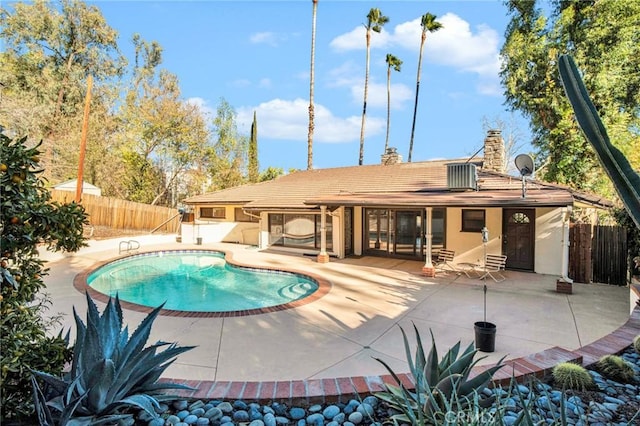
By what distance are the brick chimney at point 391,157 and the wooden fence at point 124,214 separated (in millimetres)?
14952

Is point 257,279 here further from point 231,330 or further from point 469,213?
point 469,213

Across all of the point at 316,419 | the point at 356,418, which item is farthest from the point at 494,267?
the point at 316,419

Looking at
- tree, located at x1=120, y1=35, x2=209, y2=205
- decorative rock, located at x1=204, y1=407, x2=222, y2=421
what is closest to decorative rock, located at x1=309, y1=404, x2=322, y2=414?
decorative rock, located at x1=204, y1=407, x2=222, y2=421

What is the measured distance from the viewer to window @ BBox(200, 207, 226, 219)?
21250 mm

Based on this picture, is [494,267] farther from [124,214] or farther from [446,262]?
[124,214]

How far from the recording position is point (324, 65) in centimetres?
2706

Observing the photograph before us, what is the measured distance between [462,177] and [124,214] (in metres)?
20.7

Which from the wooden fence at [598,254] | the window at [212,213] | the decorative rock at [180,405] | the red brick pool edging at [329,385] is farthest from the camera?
the window at [212,213]

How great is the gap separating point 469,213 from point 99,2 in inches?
1281

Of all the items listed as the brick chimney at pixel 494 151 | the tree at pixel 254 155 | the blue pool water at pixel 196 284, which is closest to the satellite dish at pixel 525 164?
the brick chimney at pixel 494 151

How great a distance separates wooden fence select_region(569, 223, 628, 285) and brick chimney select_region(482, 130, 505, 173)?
520 centimetres

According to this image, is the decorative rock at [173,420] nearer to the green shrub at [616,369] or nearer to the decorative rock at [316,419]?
the decorative rock at [316,419]

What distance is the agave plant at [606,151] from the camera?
6.42 feet

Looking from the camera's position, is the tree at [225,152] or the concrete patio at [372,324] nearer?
the concrete patio at [372,324]
